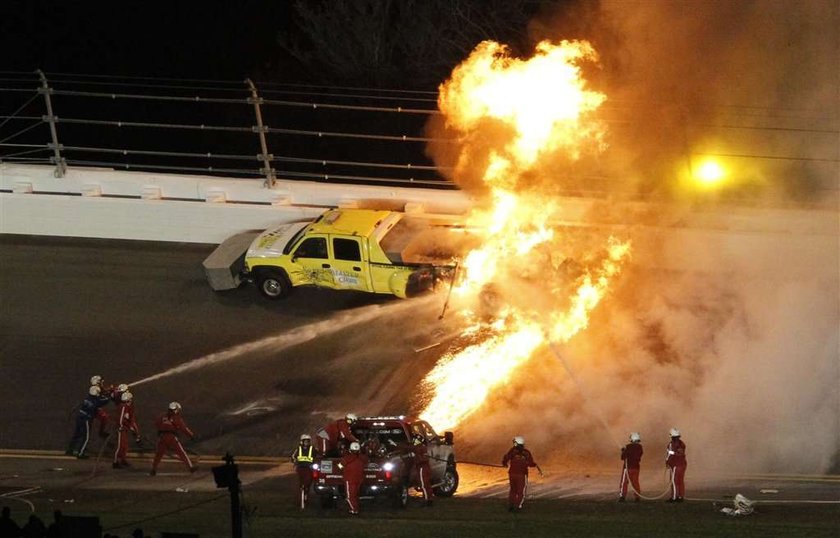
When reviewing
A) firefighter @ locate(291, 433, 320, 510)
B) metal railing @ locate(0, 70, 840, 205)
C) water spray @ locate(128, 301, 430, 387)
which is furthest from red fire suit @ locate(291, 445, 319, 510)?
metal railing @ locate(0, 70, 840, 205)

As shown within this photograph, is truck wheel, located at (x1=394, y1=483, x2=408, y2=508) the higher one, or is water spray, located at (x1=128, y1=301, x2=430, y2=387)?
water spray, located at (x1=128, y1=301, x2=430, y2=387)

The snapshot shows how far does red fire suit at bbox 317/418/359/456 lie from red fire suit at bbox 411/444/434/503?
3.18 ft

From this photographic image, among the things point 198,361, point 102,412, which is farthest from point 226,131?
point 102,412

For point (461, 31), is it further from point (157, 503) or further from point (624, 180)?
point (157, 503)

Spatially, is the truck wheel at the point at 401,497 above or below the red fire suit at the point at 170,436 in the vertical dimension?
below

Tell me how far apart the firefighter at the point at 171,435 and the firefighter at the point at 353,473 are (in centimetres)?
298

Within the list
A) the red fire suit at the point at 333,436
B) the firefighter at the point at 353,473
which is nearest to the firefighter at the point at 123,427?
the red fire suit at the point at 333,436

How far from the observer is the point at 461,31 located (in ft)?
102

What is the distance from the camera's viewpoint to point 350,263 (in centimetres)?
2300

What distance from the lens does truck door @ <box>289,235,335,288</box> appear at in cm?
2317

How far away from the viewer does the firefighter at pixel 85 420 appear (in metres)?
20.0

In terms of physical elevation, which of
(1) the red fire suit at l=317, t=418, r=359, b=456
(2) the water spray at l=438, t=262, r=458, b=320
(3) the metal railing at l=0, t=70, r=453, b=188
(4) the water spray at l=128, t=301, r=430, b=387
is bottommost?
(1) the red fire suit at l=317, t=418, r=359, b=456

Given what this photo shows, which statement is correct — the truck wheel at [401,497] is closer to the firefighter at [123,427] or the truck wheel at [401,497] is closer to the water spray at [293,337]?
the firefighter at [123,427]

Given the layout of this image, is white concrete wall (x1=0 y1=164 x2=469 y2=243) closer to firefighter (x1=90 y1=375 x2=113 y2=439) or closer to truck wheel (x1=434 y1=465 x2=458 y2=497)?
firefighter (x1=90 y1=375 x2=113 y2=439)
